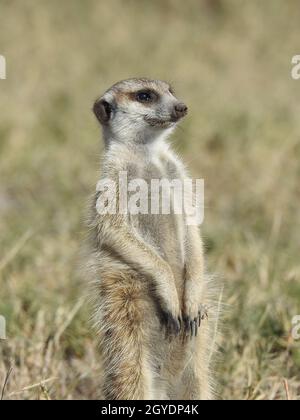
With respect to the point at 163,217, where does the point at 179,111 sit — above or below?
above

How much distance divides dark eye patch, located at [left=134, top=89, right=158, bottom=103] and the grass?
762mm

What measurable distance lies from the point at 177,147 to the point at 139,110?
348 centimetres

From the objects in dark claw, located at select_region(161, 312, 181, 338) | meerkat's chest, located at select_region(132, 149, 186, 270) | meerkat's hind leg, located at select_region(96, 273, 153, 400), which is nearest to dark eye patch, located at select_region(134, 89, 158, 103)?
meerkat's chest, located at select_region(132, 149, 186, 270)

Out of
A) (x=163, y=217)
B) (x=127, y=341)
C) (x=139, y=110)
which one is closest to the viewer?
(x=127, y=341)

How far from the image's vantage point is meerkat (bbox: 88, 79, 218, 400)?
2686 millimetres

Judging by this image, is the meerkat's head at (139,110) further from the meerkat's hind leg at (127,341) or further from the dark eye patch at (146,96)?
the meerkat's hind leg at (127,341)

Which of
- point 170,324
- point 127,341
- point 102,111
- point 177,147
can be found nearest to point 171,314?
point 170,324

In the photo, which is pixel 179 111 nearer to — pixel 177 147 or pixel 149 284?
pixel 149 284

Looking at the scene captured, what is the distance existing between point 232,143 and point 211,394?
396cm

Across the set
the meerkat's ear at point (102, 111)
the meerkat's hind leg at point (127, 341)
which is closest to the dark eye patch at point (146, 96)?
the meerkat's ear at point (102, 111)

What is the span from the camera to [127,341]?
2.67 meters

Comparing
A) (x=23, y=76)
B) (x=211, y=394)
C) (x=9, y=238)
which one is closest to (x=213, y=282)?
(x=211, y=394)

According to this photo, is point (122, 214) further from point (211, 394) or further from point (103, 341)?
point (211, 394)

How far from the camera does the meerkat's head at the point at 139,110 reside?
2.94 meters
